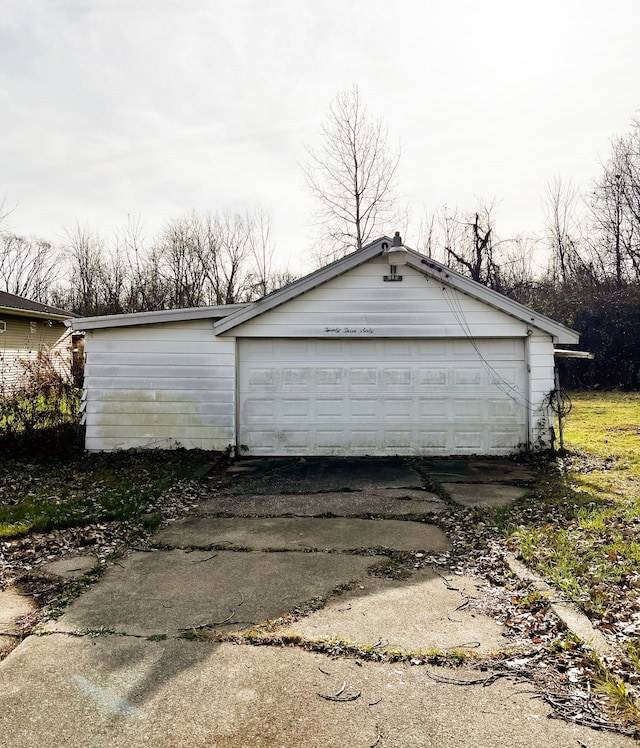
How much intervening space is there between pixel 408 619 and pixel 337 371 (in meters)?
6.32

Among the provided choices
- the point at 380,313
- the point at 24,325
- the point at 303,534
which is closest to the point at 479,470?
the point at 380,313

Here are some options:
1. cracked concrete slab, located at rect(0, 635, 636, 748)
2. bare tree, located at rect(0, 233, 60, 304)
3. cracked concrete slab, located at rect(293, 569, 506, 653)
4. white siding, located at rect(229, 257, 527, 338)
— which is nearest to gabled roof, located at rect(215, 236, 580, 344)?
white siding, located at rect(229, 257, 527, 338)

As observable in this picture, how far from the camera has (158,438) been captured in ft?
31.2

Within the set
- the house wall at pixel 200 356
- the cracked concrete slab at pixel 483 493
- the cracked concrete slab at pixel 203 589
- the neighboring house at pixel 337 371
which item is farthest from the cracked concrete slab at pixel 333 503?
the house wall at pixel 200 356

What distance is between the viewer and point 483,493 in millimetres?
7016

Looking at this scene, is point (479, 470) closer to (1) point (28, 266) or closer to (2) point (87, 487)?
(2) point (87, 487)

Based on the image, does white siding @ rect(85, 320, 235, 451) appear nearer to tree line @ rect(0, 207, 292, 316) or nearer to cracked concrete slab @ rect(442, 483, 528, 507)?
cracked concrete slab @ rect(442, 483, 528, 507)

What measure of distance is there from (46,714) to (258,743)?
105 cm

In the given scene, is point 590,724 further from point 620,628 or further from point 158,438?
point 158,438

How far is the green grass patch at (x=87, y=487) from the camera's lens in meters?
5.81

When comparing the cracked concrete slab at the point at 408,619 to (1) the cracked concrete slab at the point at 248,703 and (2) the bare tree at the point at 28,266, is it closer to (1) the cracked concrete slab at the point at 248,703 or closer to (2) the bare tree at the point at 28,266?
(1) the cracked concrete slab at the point at 248,703

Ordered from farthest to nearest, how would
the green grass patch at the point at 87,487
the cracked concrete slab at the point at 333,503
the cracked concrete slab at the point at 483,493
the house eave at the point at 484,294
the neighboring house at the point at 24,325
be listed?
the neighboring house at the point at 24,325 < the house eave at the point at 484,294 < the cracked concrete slab at the point at 483,493 < the cracked concrete slab at the point at 333,503 < the green grass patch at the point at 87,487

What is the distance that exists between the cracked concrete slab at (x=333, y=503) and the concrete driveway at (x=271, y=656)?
0.74 m

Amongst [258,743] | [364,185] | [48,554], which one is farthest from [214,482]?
[364,185]
